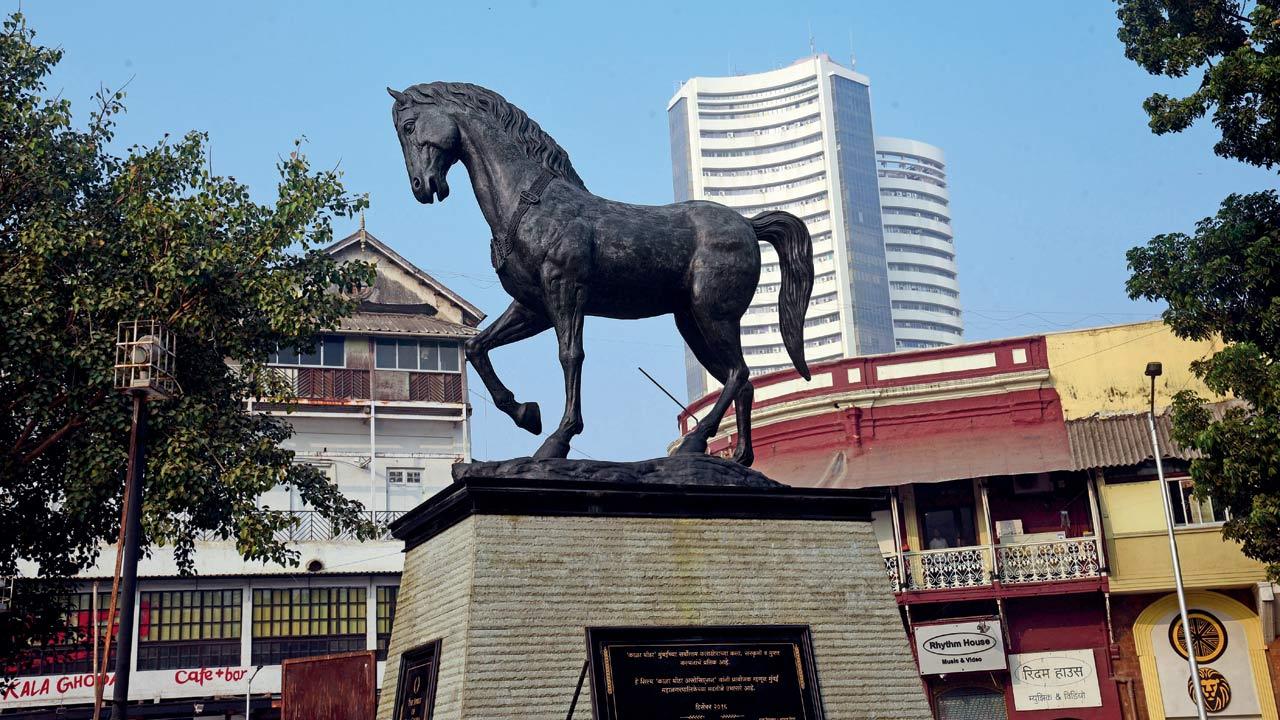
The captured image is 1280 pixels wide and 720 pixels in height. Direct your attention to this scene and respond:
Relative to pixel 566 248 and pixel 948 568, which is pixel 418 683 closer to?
pixel 566 248

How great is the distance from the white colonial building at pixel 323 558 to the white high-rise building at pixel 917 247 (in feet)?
363

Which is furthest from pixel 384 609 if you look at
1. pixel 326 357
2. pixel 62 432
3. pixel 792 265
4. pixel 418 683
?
pixel 418 683

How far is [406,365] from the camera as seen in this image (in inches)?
1650

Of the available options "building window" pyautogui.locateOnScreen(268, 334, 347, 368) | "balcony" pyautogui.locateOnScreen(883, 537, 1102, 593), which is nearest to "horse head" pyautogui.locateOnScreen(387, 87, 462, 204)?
"balcony" pyautogui.locateOnScreen(883, 537, 1102, 593)

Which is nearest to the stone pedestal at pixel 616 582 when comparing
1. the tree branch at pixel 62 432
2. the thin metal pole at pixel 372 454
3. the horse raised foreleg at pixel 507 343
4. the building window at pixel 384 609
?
the horse raised foreleg at pixel 507 343

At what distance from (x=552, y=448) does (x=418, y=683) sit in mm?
2010

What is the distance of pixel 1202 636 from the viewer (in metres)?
28.7

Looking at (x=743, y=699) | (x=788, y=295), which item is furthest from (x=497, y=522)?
(x=788, y=295)

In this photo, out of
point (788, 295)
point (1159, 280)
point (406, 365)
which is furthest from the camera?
point (406, 365)

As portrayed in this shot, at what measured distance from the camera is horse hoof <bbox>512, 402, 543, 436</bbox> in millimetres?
10641

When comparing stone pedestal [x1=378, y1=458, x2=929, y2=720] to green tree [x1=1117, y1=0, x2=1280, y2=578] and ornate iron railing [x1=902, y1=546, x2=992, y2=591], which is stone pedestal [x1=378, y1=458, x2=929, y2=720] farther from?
ornate iron railing [x1=902, y1=546, x2=992, y2=591]

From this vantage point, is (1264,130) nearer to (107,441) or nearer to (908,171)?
(107,441)

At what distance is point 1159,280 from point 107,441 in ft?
52.1

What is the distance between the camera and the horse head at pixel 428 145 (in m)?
10.4
